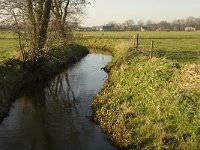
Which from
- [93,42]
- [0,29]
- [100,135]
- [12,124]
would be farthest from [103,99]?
[93,42]

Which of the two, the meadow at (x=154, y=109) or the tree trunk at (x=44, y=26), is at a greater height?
the tree trunk at (x=44, y=26)

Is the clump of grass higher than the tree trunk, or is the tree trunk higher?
the tree trunk

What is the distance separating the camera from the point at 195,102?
1305cm

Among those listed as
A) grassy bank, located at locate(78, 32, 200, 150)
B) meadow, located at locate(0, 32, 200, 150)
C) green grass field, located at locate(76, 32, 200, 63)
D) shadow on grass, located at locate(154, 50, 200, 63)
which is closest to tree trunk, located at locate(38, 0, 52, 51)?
green grass field, located at locate(76, 32, 200, 63)

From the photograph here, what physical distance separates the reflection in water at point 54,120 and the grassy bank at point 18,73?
612mm

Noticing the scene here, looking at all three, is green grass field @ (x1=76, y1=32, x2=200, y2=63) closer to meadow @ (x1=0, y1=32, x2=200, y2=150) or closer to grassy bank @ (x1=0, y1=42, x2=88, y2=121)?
grassy bank @ (x1=0, y1=42, x2=88, y2=121)

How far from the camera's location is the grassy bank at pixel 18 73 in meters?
19.7

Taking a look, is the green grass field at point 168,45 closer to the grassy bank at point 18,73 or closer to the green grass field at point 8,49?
the grassy bank at point 18,73

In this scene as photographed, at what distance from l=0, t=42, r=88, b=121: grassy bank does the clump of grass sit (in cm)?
517

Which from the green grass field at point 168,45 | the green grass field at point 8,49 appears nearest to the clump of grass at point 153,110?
the green grass field at point 168,45

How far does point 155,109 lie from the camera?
13898mm

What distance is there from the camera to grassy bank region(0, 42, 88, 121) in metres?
19.7

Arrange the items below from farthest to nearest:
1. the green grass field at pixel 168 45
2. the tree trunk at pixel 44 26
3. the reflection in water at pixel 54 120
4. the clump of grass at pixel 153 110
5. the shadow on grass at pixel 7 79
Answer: the green grass field at pixel 168 45 < the tree trunk at pixel 44 26 < the shadow on grass at pixel 7 79 < the reflection in water at pixel 54 120 < the clump of grass at pixel 153 110

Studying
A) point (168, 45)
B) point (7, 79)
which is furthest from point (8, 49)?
point (168, 45)
